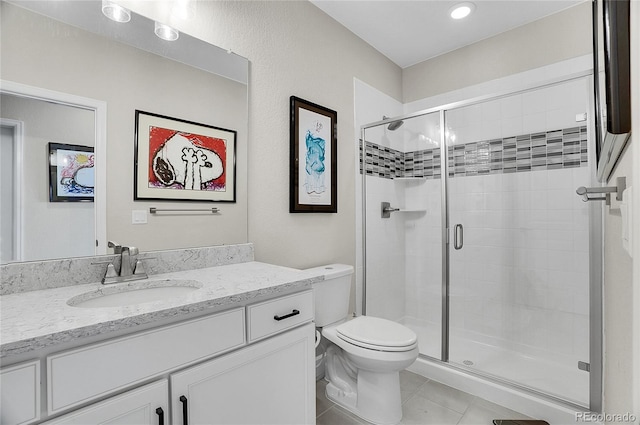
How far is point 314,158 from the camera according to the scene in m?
2.14

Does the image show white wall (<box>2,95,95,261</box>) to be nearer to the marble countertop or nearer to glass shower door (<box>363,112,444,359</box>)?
the marble countertop

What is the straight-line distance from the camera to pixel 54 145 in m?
1.14

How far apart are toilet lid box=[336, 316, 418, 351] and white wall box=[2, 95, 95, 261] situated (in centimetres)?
129

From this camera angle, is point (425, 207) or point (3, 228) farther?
point (425, 207)

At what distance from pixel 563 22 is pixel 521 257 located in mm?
1695

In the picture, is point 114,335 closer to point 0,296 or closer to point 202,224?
point 0,296

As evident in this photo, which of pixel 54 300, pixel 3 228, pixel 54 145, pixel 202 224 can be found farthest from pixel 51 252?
pixel 202 224

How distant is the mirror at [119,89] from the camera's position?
1115 millimetres

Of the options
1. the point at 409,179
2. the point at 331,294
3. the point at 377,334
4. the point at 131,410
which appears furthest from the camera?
the point at 409,179

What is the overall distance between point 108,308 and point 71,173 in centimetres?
63

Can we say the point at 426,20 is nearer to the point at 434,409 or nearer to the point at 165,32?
the point at 165,32

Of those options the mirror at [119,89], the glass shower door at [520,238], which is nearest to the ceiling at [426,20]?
the glass shower door at [520,238]

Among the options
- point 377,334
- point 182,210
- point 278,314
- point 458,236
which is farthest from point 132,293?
point 458,236

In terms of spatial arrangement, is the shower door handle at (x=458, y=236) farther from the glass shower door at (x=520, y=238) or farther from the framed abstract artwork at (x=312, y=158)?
the framed abstract artwork at (x=312, y=158)
